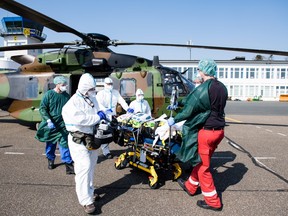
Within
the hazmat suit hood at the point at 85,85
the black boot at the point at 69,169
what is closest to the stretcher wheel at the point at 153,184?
the black boot at the point at 69,169

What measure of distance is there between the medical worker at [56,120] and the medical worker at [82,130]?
5.46 ft

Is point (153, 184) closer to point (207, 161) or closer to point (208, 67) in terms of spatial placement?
point (207, 161)

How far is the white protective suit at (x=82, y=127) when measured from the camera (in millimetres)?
3326

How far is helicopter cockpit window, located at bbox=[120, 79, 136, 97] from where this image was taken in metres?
8.54

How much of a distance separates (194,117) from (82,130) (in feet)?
5.12

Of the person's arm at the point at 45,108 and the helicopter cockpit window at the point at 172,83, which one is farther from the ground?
the helicopter cockpit window at the point at 172,83

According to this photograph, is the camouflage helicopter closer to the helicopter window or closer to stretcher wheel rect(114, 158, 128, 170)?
the helicopter window

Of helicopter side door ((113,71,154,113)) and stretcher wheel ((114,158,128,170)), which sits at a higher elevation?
helicopter side door ((113,71,154,113))

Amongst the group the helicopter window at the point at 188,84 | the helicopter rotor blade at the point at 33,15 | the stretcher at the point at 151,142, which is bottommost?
the stretcher at the point at 151,142

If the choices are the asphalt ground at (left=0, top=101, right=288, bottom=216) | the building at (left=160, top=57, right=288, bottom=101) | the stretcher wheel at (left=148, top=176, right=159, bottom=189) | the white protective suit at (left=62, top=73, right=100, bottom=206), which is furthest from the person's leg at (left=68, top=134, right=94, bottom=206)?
the building at (left=160, top=57, right=288, bottom=101)

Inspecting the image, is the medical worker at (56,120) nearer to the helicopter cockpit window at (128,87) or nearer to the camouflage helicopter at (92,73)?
the camouflage helicopter at (92,73)

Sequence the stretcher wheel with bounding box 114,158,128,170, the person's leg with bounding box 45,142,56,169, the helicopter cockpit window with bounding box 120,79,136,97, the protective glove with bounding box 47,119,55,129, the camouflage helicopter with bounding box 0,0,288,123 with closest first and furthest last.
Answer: the protective glove with bounding box 47,119,55,129, the stretcher wheel with bounding box 114,158,128,170, the person's leg with bounding box 45,142,56,169, the camouflage helicopter with bounding box 0,0,288,123, the helicopter cockpit window with bounding box 120,79,136,97

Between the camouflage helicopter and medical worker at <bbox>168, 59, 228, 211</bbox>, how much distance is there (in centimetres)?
462

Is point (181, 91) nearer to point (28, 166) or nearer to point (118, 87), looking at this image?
point (118, 87)
